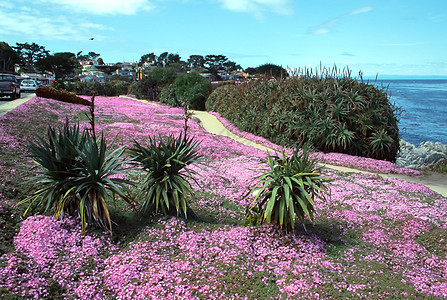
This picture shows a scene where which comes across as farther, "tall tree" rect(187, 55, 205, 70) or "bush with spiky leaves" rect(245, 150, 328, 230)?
"tall tree" rect(187, 55, 205, 70)

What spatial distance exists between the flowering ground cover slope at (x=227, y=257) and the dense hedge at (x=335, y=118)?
23.0 feet

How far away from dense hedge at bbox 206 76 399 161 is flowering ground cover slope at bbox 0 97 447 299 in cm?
702

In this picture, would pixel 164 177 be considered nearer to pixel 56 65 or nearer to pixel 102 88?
pixel 102 88

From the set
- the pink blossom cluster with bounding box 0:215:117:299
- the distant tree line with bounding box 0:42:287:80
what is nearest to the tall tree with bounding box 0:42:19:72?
the distant tree line with bounding box 0:42:287:80

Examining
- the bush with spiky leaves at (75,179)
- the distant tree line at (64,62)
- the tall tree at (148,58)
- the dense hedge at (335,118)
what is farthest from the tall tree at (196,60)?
the bush with spiky leaves at (75,179)

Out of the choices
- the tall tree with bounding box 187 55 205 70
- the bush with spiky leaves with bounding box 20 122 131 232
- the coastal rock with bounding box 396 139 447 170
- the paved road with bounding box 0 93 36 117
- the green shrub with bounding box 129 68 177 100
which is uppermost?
the tall tree with bounding box 187 55 205 70

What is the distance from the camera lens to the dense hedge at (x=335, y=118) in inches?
546

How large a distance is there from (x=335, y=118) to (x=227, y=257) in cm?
1103

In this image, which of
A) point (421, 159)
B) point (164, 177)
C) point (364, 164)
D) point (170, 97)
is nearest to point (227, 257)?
point (164, 177)

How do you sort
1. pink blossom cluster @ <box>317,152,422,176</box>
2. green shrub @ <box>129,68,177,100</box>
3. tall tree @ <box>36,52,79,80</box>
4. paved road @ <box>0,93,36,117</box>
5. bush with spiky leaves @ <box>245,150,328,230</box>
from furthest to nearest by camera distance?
tall tree @ <box>36,52,79,80</box>, green shrub @ <box>129,68,177,100</box>, paved road @ <box>0,93,36,117</box>, pink blossom cluster @ <box>317,152,422,176</box>, bush with spiky leaves @ <box>245,150,328,230</box>

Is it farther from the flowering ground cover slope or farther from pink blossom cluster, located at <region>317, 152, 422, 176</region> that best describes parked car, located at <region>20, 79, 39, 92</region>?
pink blossom cluster, located at <region>317, 152, 422, 176</region>

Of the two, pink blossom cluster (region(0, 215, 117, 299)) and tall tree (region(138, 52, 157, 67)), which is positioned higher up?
tall tree (region(138, 52, 157, 67))

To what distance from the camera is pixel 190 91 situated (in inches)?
1315

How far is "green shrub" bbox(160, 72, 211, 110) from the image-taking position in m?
33.2
